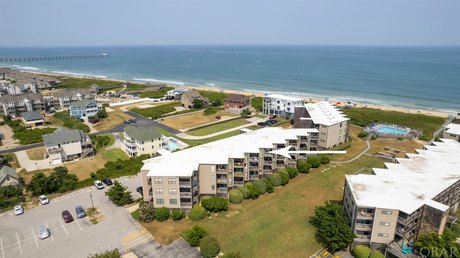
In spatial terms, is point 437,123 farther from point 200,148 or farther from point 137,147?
point 137,147

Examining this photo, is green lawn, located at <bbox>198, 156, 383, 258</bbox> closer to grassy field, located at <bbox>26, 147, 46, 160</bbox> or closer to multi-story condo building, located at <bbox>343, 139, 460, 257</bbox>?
multi-story condo building, located at <bbox>343, 139, 460, 257</bbox>

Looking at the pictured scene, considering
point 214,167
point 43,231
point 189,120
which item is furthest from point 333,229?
point 189,120

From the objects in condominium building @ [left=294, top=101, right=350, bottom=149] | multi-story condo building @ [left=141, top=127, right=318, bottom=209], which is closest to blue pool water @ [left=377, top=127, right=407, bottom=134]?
condominium building @ [left=294, top=101, right=350, bottom=149]

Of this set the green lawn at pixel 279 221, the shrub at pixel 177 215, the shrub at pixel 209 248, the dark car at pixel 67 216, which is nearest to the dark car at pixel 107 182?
the dark car at pixel 67 216

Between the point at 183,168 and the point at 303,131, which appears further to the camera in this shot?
the point at 303,131

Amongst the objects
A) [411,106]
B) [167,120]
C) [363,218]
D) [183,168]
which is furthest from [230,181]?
[411,106]

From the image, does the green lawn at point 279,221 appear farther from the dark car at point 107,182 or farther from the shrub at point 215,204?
the dark car at point 107,182
